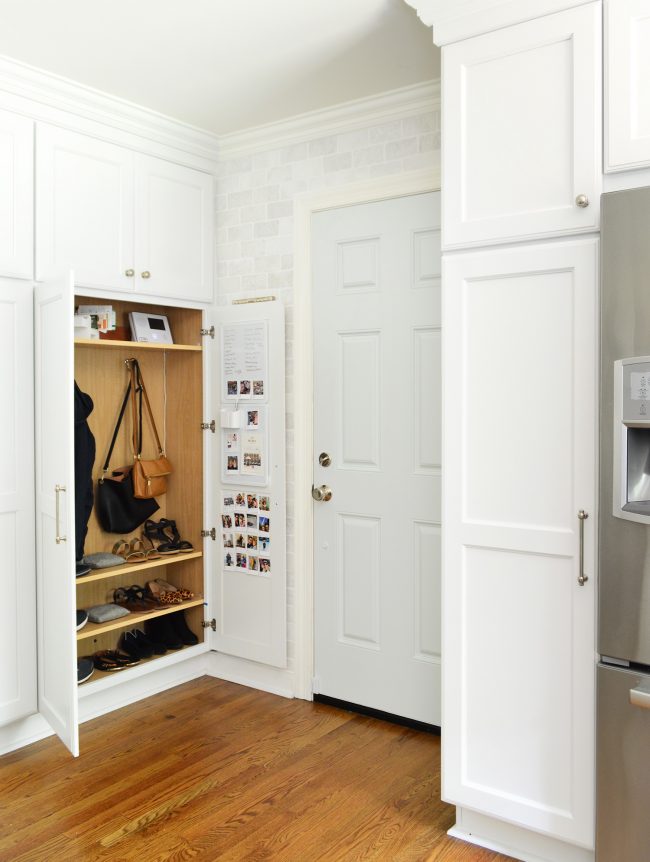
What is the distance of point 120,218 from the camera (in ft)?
10.3

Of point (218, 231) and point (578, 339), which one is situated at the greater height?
point (218, 231)

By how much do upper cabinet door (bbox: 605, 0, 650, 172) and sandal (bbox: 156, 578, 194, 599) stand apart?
2693mm

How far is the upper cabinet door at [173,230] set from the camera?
325 centimetres

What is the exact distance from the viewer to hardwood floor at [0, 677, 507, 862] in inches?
87.5

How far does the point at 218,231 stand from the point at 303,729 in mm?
2374

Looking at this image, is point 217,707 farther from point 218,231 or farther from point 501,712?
Answer: point 218,231

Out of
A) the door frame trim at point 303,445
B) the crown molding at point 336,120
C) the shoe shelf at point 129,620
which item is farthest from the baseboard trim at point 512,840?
the crown molding at point 336,120

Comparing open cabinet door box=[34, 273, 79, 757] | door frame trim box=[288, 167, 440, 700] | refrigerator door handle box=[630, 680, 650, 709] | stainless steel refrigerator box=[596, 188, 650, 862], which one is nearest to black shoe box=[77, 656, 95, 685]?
open cabinet door box=[34, 273, 79, 757]

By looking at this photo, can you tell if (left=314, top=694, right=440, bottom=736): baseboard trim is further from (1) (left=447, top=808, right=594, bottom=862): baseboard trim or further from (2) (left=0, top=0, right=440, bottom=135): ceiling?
(2) (left=0, top=0, right=440, bottom=135): ceiling

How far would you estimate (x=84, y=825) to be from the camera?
2.35 m

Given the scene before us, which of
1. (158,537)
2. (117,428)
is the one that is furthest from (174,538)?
(117,428)

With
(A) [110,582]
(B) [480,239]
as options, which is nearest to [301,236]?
(B) [480,239]

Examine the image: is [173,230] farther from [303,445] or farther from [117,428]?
[303,445]

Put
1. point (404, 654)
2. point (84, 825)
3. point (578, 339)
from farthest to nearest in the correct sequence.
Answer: point (404, 654)
point (84, 825)
point (578, 339)
